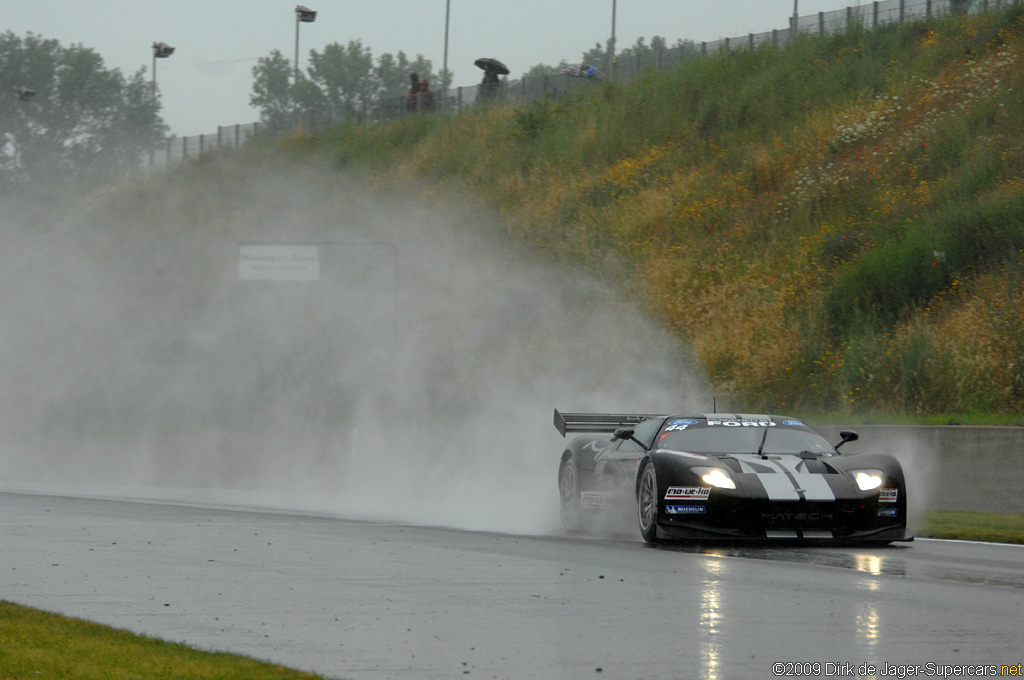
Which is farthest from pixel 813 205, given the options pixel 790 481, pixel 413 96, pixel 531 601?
pixel 413 96

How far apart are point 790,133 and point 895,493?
2430 centimetres

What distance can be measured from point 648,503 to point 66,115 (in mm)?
86098

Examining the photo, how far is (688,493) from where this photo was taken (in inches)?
456

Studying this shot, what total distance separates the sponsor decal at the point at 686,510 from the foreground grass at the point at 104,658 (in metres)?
5.85

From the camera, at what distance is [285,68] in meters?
128

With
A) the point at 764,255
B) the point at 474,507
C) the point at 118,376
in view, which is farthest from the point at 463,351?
the point at 474,507

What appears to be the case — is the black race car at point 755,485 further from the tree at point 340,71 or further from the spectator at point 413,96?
the tree at point 340,71

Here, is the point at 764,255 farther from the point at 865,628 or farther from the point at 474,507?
the point at 865,628

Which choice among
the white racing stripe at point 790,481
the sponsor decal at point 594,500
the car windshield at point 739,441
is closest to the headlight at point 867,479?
Answer: the white racing stripe at point 790,481

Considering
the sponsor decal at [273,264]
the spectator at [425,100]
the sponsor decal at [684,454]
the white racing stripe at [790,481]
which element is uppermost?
the spectator at [425,100]

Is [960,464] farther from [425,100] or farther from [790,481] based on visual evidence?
[425,100]

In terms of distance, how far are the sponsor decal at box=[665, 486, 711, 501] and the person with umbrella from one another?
136ft

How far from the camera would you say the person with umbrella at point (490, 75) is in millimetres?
51938

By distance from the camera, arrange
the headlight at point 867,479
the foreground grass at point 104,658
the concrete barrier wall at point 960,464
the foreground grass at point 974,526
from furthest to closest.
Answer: the concrete barrier wall at point 960,464
the foreground grass at point 974,526
the headlight at point 867,479
the foreground grass at point 104,658
